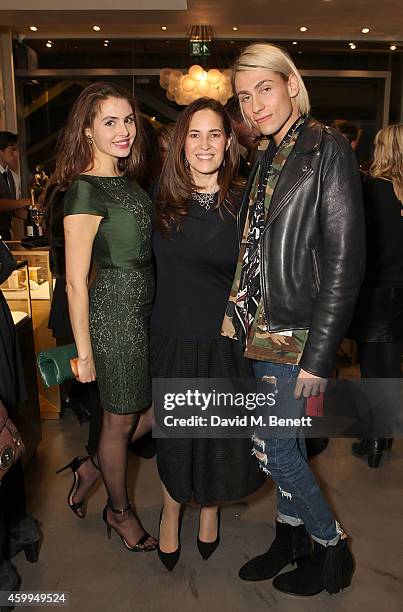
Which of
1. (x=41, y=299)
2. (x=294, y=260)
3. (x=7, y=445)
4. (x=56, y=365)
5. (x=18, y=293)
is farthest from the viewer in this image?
(x=41, y=299)

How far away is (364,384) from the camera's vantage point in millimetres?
→ 3061

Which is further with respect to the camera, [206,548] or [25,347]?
[25,347]

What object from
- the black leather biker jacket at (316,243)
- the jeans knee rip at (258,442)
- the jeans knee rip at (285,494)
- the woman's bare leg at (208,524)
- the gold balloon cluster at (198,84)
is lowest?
the woman's bare leg at (208,524)

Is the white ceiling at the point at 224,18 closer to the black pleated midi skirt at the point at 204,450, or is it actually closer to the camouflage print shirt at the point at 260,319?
the camouflage print shirt at the point at 260,319

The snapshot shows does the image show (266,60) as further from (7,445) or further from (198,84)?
(198,84)

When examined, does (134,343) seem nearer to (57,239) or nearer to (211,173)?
(211,173)

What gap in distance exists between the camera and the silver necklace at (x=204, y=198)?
1.79 meters

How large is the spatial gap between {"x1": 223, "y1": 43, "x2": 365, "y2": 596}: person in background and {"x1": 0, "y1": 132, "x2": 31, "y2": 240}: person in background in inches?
115

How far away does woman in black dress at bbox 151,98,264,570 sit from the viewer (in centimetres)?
177

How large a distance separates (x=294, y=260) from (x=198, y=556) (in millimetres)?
1190

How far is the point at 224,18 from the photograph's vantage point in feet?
19.6

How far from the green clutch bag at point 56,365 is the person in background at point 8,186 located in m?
2.48

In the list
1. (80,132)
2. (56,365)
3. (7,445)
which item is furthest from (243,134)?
(7,445)

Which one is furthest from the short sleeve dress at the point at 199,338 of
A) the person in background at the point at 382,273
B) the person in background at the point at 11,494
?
the person in background at the point at 382,273
